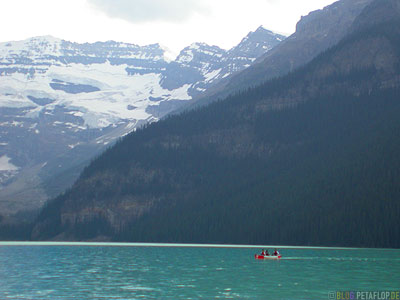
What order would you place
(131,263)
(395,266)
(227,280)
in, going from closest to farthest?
(227,280) → (395,266) → (131,263)

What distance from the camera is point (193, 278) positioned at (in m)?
104

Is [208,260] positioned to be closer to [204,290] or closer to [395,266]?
[395,266]

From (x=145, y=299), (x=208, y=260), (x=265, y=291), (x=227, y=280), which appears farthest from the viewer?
(x=208, y=260)

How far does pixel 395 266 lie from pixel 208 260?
3884 centimetres

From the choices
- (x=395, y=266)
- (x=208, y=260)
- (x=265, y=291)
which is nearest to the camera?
(x=265, y=291)

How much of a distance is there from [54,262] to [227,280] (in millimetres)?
48950

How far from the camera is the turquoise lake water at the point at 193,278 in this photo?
86.0 m

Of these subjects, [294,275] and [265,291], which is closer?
[265,291]

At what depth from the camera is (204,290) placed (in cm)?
8931

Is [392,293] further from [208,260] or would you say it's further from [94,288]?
[208,260]

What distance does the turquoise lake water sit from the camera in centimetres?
8600

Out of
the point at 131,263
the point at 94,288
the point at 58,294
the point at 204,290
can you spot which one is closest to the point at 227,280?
the point at 204,290

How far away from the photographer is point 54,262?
5433 inches

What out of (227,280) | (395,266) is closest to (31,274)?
(227,280)
